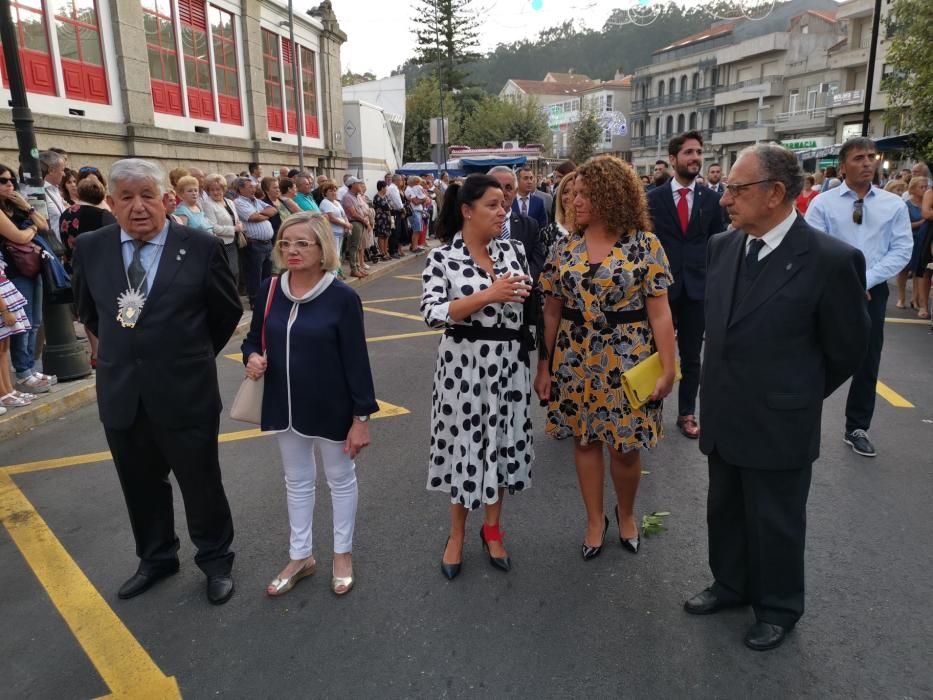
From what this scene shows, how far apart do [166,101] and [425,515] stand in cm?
1520

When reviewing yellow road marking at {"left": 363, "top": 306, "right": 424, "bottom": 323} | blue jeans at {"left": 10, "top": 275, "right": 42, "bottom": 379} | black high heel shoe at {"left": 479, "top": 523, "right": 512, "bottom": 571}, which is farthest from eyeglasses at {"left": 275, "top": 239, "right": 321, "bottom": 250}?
yellow road marking at {"left": 363, "top": 306, "right": 424, "bottom": 323}

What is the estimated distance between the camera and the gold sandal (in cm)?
311

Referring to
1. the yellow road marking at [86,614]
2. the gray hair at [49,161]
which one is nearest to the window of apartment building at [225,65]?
the gray hair at [49,161]

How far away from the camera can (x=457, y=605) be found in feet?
9.92

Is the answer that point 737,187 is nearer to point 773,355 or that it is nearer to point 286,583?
point 773,355

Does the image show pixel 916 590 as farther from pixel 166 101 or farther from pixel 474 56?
pixel 474 56

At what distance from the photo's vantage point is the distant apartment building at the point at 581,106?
7262 centimetres

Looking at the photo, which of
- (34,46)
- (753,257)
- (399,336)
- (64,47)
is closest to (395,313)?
(399,336)

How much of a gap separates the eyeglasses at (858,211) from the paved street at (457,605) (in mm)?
1610

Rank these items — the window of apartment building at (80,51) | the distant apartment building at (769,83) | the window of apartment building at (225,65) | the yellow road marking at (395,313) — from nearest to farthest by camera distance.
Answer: the yellow road marking at (395,313) < the window of apartment building at (80,51) < the window of apartment building at (225,65) < the distant apartment building at (769,83)

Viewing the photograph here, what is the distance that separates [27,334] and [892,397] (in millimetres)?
7635

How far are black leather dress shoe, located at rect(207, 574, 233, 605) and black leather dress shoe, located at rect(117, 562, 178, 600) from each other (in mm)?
293

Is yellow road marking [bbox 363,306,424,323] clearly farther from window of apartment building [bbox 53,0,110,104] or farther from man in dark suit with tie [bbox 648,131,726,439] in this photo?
window of apartment building [bbox 53,0,110,104]

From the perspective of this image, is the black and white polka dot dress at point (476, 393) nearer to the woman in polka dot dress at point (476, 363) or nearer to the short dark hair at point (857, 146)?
the woman in polka dot dress at point (476, 363)
